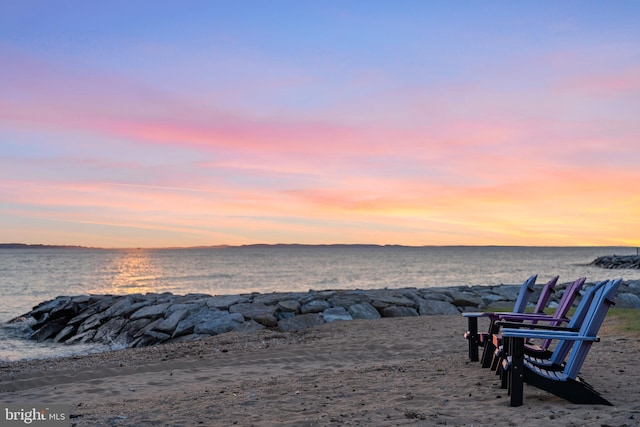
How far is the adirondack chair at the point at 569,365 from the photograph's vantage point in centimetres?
532

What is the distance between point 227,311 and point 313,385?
25.1 feet

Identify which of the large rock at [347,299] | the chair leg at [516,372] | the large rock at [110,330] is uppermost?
the chair leg at [516,372]

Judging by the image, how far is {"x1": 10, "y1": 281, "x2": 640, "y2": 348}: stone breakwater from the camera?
44.1 ft

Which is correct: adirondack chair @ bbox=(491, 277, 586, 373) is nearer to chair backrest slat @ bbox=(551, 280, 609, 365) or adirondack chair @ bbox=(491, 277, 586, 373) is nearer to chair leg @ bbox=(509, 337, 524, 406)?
chair backrest slat @ bbox=(551, 280, 609, 365)

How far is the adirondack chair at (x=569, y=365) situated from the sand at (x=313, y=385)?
0.13 metres

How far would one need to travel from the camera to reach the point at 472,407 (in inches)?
213

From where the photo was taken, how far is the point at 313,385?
6777 millimetres

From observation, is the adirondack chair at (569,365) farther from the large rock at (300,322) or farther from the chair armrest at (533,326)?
the large rock at (300,322)

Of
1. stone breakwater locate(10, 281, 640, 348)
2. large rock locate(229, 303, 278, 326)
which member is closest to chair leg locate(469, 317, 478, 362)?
stone breakwater locate(10, 281, 640, 348)

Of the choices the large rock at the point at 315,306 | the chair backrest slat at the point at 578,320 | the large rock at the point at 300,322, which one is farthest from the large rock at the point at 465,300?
the chair backrest slat at the point at 578,320

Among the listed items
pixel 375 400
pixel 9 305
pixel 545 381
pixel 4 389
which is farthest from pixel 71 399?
pixel 9 305

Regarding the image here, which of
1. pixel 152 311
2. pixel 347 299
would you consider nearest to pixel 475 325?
pixel 347 299

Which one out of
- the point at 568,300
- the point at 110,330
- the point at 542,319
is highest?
the point at 568,300

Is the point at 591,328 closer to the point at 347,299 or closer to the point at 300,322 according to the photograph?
the point at 300,322
